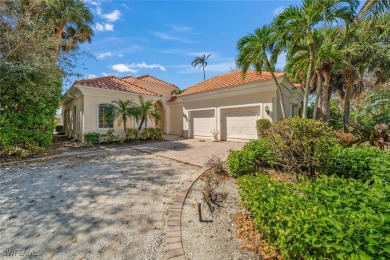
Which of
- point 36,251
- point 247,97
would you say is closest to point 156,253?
point 36,251

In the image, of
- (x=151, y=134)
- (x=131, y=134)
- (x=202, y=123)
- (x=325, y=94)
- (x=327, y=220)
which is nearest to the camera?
(x=327, y=220)

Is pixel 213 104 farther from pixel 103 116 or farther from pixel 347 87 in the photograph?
pixel 347 87

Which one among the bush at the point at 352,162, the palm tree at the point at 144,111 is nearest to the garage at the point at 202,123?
the palm tree at the point at 144,111

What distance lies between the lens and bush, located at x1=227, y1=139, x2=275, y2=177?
573 cm

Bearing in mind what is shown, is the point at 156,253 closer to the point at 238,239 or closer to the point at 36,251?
the point at 238,239

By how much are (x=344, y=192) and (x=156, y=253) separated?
2.85m

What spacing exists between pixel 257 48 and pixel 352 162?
18.3ft

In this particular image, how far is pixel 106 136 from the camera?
13656 mm

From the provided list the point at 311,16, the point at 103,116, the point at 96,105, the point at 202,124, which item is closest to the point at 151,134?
the point at 103,116

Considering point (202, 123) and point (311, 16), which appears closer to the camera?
point (311, 16)

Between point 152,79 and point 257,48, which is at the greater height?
point 152,79

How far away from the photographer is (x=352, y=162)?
506cm

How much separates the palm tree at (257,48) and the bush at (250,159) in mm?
4250

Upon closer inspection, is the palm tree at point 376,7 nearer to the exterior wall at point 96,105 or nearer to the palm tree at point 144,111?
the palm tree at point 144,111
